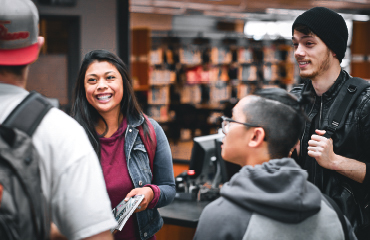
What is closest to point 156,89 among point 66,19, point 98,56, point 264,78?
point 264,78

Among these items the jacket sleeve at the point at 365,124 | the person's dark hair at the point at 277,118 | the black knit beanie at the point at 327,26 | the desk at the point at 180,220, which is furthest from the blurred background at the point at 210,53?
the person's dark hair at the point at 277,118

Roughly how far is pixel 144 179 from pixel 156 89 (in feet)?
25.8

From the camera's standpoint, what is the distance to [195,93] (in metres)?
9.64

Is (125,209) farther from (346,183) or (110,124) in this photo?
(346,183)

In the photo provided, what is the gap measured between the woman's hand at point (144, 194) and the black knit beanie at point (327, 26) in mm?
985

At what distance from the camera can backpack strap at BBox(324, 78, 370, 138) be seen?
5.22 ft

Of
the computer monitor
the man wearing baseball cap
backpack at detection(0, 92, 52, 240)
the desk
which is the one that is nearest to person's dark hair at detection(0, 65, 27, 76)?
the man wearing baseball cap

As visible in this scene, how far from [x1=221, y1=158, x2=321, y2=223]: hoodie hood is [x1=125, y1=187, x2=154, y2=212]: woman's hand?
2.15ft

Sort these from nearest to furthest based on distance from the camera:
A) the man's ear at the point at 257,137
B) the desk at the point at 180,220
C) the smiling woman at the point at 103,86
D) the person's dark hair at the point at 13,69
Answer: the person's dark hair at the point at 13,69 → the man's ear at the point at 257,137 → the smiling woman at the point at 103,86 → the desk at the point at 180,220

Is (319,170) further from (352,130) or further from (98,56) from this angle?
(98,56)

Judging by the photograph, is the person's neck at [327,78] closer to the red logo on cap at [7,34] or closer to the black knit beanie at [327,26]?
the black knit beanie at [327,26]

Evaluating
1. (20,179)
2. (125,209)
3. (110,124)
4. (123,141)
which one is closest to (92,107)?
(110,124)

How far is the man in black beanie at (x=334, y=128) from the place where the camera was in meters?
1.57

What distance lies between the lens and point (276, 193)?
103cm
